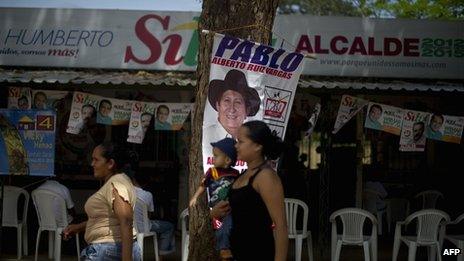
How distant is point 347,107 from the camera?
944cm

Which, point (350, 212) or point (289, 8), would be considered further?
point (289, 8)

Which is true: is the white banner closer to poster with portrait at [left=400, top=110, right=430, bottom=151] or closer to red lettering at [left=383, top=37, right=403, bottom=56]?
red lettering at [left=383, top=37, right=403, bottom=56]

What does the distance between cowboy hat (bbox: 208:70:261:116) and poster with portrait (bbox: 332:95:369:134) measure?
13.6 feet

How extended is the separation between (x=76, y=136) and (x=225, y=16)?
738 centimetres

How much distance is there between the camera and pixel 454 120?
9.41 meters

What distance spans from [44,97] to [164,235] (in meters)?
2.38

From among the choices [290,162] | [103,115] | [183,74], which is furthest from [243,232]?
[290,162]

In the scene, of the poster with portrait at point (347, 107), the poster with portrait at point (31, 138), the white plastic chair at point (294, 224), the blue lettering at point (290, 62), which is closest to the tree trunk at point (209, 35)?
the blue lettering at point (290, 62)

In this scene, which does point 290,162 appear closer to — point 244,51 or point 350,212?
point 350,212

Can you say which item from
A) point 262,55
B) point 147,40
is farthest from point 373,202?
point 262,55

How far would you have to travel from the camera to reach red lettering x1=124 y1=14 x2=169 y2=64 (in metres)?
11.0

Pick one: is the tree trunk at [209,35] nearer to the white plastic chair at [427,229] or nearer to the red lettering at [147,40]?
the white plastic chair at [427,229]

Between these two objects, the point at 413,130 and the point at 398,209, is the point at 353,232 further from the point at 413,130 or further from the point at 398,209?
the point at 398,209

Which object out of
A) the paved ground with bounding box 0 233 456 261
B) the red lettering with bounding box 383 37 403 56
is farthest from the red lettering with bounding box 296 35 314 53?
the paved ground with bounding box 0 233 456 261
